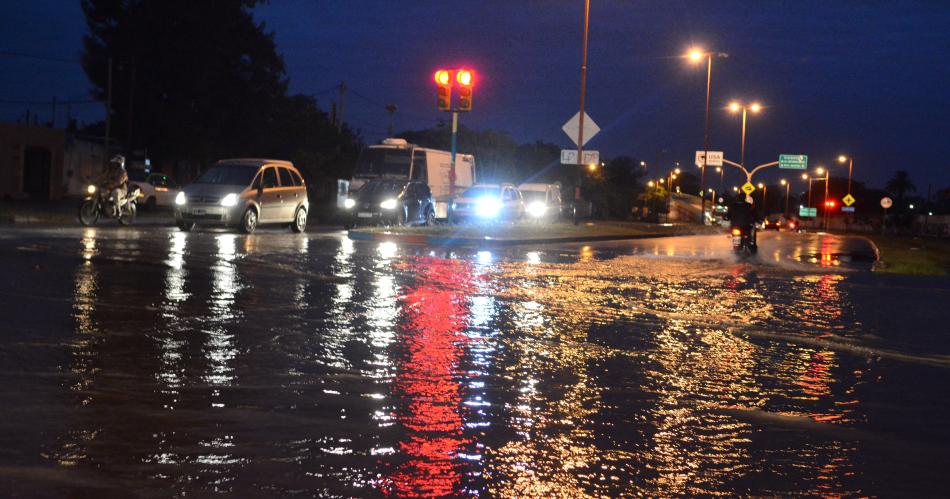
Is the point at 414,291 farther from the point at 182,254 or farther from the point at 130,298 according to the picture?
the point at 182,254

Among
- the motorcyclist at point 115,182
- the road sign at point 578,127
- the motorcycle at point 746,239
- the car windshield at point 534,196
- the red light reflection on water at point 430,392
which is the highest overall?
the road sign at point 578,127

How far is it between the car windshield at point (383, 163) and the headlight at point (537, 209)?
7.57m

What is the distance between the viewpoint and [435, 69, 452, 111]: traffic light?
28375 mm

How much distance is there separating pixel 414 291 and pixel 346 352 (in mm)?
5345

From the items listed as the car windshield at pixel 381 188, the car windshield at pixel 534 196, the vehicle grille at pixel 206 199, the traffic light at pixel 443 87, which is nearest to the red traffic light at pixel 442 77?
the traffic light at pixel 443 87

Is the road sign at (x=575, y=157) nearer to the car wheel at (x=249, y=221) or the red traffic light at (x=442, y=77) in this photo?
the red traffic light at (x=442, y=77)

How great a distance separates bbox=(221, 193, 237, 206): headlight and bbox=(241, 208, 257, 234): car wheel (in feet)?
1.67

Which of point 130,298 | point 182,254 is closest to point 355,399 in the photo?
point 130,298

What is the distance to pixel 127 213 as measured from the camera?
96.0 feet

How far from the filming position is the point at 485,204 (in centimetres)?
3772

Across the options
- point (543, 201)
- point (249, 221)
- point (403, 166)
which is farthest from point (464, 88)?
point (543, 201)

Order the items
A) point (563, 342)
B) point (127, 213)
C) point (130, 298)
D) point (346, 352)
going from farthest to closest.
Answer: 1. point (127, 213)
2. point (130, 298)
3. point (563, 342)
4. point (346, 352)

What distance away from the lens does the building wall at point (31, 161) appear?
174 ft

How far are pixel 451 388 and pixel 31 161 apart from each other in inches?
2134
